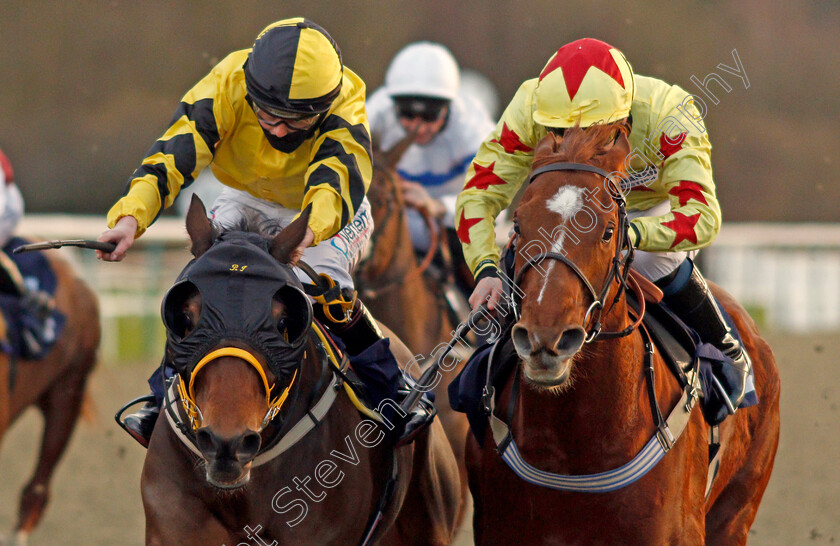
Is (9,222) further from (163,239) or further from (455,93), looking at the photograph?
(163,239)

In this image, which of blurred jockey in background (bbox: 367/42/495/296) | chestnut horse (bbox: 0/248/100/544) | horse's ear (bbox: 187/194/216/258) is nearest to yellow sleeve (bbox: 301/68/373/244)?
horse's ear (bbox: 187/194/216/258)

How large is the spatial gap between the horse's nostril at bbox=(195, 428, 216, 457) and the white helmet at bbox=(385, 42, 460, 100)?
4.33 m

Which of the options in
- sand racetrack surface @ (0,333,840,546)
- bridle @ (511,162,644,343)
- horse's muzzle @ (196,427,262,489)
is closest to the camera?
horse's muzzle @ (196,427,262,489)

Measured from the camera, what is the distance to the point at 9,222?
6.01m

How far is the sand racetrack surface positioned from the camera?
5.75 metres

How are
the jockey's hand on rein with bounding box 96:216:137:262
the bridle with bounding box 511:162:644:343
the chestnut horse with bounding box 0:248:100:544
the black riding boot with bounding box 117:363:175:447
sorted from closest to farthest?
the bridle with bounding box 511:162:644:343, the jockey's hand on rein with bounding box 96:216:137:262, the black riding boot with bounding box 117:363:175:447, the chestnut horse with bounding box 0:248:100:544

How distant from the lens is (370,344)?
3.46 metres

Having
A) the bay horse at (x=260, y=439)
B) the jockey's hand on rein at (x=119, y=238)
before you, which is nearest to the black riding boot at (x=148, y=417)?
the bay horse at (x=260, y=439)

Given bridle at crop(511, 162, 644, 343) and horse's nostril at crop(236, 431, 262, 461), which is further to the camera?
bridle at crop(511, 162, 644, 343)

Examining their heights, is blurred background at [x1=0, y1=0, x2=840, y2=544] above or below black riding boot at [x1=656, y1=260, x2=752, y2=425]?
below

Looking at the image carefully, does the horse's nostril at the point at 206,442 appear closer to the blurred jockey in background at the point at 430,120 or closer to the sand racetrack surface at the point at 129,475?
the sand racetrack surface at the point at 129,475

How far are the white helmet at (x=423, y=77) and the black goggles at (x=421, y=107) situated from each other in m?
0.03

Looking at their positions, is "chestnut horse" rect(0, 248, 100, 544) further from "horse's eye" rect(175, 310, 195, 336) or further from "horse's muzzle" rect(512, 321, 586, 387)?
"horse's muzzle" rect(512, 321, 586, 387)

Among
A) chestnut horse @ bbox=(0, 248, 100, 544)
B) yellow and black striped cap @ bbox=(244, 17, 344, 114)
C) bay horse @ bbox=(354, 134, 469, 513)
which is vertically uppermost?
yellow and black striped cap @ bbox=(244, 17, 344, 114)
